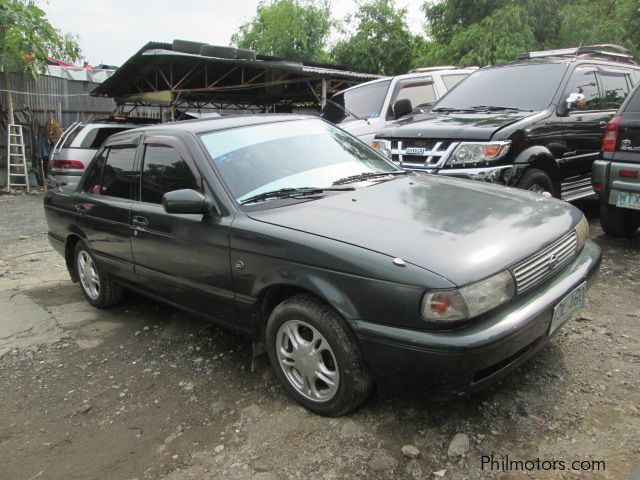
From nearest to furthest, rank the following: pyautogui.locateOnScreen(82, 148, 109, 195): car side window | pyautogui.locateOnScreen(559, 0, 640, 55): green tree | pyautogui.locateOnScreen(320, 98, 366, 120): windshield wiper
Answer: pyautogui.locateOnScreen(82, 148, 109, 195): car side window < pyautogui.locateOnScreen(320, 98, 366, 120): windshield wiper < pyautogui.locateOnScreen(559, 0, 640, 55): green tree

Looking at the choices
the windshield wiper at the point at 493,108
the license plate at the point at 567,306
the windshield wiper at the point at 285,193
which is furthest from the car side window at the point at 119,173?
the windshield wiper at the point at 493,108

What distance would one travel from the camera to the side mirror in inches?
120

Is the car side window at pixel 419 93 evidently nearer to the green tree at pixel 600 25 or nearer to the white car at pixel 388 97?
the white car at pixel 388 97

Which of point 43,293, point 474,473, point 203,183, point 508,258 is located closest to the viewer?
point 474,473

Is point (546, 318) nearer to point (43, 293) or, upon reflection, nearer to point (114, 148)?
point (114, 148)

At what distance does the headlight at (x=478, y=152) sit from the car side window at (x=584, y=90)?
1.24 m

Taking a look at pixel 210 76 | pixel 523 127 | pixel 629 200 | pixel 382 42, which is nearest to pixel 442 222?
pixel 523 127

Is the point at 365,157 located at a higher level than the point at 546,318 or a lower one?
higher

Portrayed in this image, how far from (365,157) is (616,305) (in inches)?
85.5

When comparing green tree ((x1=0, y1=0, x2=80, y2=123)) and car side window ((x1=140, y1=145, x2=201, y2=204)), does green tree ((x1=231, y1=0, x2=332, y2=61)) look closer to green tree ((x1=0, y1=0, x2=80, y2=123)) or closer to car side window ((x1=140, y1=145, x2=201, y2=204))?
green tree ((x1=0, y1=0, x2=80, y2=123))

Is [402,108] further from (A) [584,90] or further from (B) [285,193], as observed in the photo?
(B) [285,193]

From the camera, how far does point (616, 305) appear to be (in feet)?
12.7

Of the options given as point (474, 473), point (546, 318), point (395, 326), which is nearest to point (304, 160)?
point (395, 326)

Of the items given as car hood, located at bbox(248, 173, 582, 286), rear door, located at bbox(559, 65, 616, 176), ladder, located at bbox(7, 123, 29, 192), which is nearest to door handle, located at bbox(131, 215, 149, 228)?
car hood, located at bbox(248, 173, 582, 286)
